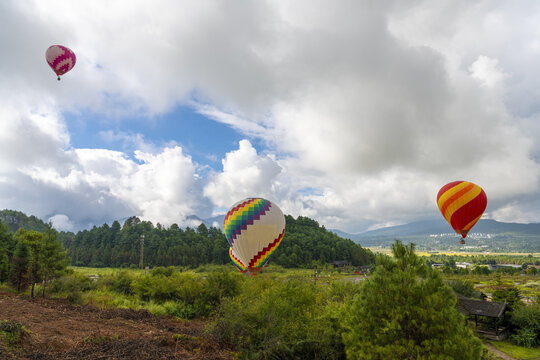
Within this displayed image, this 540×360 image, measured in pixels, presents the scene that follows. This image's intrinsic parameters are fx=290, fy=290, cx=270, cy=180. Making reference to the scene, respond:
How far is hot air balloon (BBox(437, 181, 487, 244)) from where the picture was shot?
28808 millimetres

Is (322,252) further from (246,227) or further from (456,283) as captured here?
(246,227)

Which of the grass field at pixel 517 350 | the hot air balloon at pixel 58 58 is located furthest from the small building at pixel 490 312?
the hot air balloon at pixel 58 58

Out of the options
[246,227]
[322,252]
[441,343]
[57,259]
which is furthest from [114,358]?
[322,252]

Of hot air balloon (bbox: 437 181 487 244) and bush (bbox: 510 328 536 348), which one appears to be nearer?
bush (bbox: 510 328 536 348)

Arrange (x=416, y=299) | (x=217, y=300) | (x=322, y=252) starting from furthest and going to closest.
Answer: (x=322, y=252), (x=217, y=300), (x=416, y=299)

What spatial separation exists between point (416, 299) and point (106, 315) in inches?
769

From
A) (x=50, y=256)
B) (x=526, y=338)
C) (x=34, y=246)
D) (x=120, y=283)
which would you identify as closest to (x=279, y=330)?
(x=50, y=256)

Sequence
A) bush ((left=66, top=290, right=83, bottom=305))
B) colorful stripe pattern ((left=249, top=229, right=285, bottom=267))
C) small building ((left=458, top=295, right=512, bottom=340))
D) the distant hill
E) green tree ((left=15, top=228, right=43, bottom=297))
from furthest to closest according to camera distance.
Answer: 1. the distant hill
2. small building ((left=458, top=295, right=512, bottom=340))
3. green tree ((left=15, top=228, right=43, bottom=297))
4. bush ((left=66, top=290, right=83, bottom=305))
5. colorful stripe pattern ((left=249, top=229, right=285, bottom=267))

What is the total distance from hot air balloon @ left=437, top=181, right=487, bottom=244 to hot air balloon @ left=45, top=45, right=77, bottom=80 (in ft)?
134

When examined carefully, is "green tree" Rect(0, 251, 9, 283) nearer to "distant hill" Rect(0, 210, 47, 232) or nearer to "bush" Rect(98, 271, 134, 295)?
"bush" Rect(98, 271, 134, 295)

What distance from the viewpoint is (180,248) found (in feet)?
303

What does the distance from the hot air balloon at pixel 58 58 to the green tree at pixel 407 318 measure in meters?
33.8

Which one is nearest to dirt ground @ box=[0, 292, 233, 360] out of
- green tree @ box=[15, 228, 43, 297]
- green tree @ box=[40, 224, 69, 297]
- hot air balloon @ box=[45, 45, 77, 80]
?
green tree @ box=[40, 224, 69, 297]

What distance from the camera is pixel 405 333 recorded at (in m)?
7.85
